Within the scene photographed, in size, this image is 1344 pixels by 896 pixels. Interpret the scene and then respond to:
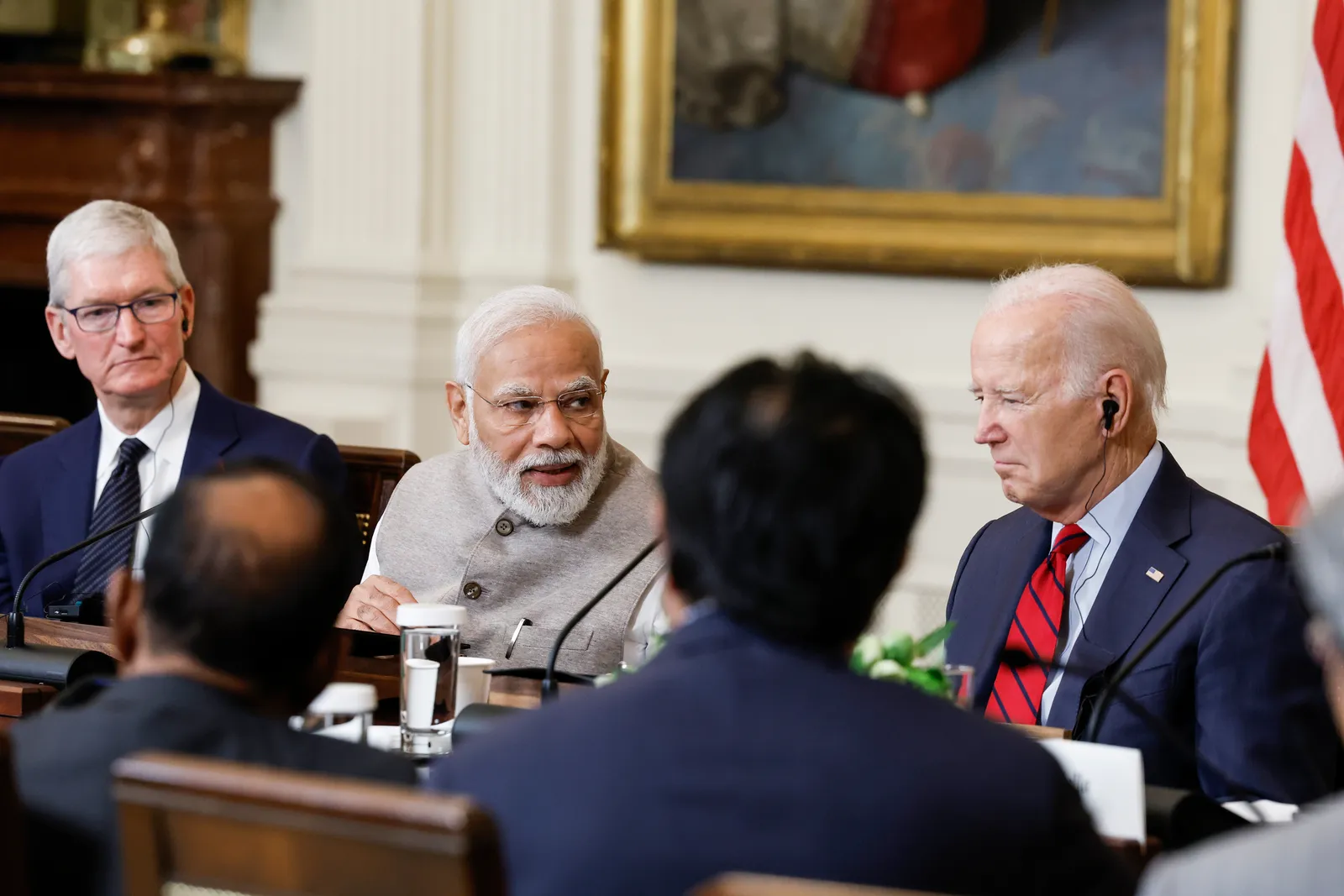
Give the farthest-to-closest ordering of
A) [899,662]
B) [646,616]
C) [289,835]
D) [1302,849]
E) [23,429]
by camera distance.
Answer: [23,429], [646,616], [899,662], [289,835], [1302,849]

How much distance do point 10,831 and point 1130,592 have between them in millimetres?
1709

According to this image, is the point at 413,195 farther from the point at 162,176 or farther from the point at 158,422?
the point at 158,422

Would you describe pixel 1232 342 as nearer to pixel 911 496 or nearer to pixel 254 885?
pixel 911 496

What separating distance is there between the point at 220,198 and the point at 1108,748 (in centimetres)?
490

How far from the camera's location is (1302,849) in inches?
45.3

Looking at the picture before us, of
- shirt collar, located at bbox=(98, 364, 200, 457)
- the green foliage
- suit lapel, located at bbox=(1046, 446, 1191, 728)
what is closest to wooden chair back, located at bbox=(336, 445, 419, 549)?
shirt collar, located at bbox=(98, 364, 200, 457)

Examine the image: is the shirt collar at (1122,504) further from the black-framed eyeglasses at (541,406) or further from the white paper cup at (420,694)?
the white paper cup at (420,694)

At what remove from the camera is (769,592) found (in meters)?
1.47

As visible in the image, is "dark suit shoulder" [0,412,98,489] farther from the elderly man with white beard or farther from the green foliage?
the green foliage

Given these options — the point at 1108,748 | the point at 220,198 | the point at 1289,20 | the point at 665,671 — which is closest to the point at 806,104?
the point at 1289,20

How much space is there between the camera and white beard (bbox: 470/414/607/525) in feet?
10.8

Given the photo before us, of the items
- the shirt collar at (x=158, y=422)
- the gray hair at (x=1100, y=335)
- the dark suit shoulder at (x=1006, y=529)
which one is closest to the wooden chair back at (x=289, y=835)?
the gray hair at (x=1100, y=335)

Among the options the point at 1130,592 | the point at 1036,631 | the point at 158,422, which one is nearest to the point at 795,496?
the point at 1130,592

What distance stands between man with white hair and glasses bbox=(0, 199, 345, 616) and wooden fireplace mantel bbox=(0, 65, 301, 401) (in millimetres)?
2269
